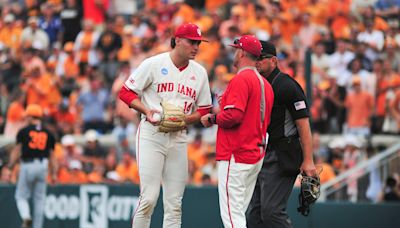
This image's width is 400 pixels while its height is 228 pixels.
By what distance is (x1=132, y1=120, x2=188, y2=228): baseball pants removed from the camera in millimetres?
10336

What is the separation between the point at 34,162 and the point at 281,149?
6.97 meters

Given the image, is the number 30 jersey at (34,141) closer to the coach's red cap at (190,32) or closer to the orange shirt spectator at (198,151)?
the orange shirt spectator at (198,151)

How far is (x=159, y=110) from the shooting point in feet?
34.0

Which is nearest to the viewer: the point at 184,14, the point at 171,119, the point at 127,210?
the point at 171,119

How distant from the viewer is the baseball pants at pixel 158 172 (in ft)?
33.9

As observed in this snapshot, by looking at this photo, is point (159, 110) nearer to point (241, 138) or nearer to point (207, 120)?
point (207, 120)

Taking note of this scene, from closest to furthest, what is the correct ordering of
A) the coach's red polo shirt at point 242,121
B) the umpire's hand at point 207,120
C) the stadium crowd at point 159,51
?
the coach's red polo shirt at point 242,121 < the umpire's hand at point 207,120 < the stadium crowd at point 159,51

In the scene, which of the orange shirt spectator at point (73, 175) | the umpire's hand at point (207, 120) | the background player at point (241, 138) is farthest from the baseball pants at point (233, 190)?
the orange shirt spectator at point (73, 175)

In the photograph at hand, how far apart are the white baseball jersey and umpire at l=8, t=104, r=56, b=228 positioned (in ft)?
19.3

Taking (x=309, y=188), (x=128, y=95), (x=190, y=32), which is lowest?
(x=309, y=188)

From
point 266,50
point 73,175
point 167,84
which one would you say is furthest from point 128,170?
point 266,50

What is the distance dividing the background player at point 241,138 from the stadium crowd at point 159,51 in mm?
7228

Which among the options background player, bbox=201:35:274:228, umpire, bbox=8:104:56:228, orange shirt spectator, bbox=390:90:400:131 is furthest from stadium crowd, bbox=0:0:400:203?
background player, bbox=201:35:274:228

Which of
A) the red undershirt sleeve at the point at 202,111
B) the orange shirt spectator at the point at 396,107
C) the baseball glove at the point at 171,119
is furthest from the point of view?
the orange shirt spectator at the point at 396,107
